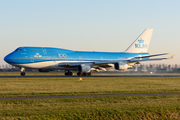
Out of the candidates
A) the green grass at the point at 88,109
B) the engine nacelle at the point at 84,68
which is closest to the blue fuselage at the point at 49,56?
the engine nacelle at the point at 84,68

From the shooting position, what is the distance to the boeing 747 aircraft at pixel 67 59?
166 ft

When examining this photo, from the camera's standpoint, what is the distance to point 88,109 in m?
15.9

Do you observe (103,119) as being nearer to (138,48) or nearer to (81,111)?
(81,111)

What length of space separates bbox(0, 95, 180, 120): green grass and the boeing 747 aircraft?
32.9 metres

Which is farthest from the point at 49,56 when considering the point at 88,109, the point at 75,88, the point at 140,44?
the point at 88,109

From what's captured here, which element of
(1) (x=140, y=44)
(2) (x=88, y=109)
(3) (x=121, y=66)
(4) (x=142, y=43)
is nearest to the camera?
(2) (x=88, y=109)

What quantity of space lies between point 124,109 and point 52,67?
38.4 m

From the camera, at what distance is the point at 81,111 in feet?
50.1

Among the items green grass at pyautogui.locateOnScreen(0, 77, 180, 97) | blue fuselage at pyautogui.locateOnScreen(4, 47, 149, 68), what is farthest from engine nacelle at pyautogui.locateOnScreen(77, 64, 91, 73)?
green grass at pyautogui.locateOnScreen(0, 77, 180, 97)

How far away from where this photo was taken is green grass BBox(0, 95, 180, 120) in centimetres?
1448

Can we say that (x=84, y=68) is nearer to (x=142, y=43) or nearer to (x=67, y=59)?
(x=67, y=59)

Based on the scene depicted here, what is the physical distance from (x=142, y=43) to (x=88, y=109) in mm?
53798

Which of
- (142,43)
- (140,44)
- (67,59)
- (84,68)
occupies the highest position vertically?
(142,43)

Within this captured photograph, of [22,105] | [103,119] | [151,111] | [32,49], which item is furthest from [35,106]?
[32,49]
